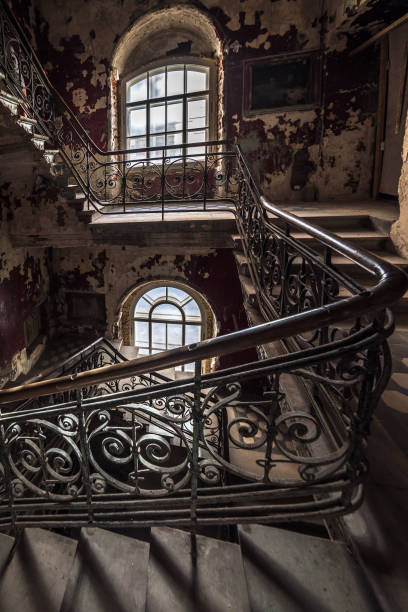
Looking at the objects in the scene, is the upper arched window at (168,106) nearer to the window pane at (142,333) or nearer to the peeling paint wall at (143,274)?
the peeling paint wall at (143,274)

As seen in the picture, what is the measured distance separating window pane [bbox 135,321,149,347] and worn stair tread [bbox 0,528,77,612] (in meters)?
5.18

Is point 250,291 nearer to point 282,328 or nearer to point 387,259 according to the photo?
point 387,259

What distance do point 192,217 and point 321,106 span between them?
3.38m

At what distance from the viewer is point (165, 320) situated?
6777 mm

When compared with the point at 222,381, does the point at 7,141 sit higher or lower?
higher

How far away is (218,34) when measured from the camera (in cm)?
557

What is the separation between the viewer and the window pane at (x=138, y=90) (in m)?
6.46

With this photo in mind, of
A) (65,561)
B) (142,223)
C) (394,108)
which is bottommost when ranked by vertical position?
(65,561)

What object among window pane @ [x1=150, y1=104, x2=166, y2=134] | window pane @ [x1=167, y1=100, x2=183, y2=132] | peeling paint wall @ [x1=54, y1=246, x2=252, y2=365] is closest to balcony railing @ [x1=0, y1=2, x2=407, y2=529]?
peeling paint wall @ [x1=54, y1=246, x2=252, y2=365]

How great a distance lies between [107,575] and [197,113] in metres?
7.22

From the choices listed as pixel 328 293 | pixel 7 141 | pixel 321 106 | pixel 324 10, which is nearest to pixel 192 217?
pixel 7 141

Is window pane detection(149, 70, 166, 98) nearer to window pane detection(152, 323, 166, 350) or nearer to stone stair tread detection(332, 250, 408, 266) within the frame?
window pane detection(152, 323, 166, 350)

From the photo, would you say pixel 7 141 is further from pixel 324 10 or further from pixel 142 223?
pixel 324 10

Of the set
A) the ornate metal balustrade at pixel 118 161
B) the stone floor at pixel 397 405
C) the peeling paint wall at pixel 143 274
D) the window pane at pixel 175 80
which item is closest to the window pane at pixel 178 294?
the peeling paint wall at pixel 143 274
